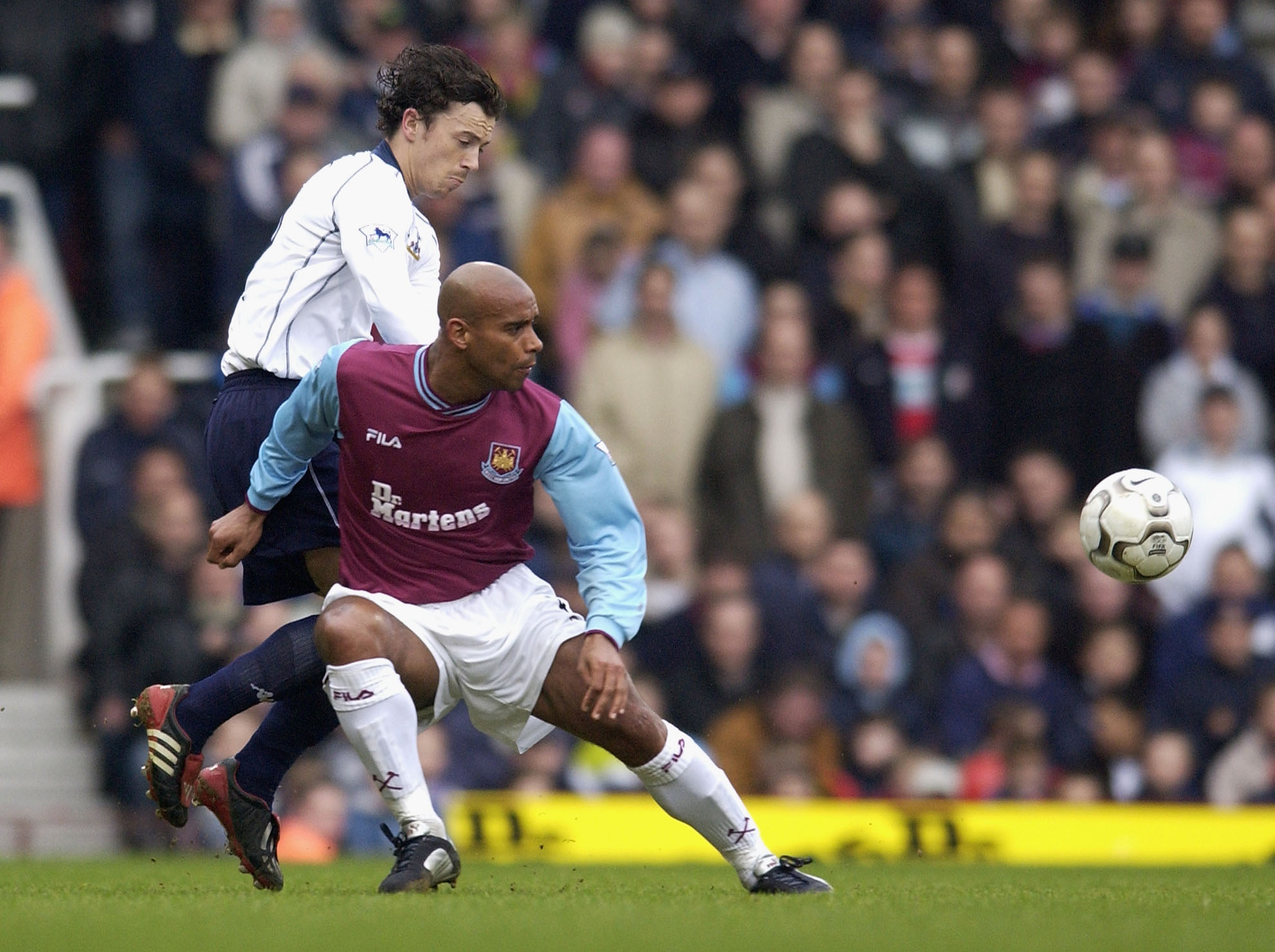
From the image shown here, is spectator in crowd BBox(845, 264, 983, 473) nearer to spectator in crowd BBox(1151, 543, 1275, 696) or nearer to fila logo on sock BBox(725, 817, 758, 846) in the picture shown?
spectator in crowd BBox(1151, 543, 1275, 696)

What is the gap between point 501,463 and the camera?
640 cm

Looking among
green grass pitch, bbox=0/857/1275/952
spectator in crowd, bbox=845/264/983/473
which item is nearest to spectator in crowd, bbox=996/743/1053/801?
spectator in crowd, bbox=845/264/983/473

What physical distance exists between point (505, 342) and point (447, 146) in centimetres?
83

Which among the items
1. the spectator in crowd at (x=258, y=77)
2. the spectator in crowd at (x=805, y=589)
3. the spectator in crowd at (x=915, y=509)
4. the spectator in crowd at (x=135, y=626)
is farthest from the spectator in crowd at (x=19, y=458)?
the spectator in crowd at (x=915, y=509)

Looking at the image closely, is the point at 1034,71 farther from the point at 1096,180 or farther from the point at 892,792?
the point at 892,792

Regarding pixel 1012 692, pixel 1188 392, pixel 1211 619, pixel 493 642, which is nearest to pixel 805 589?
pixel 1012 692

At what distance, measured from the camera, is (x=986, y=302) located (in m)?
12.4

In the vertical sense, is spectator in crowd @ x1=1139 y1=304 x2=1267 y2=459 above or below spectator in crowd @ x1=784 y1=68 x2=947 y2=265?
below

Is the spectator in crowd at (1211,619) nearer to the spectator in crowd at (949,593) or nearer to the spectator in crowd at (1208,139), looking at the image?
the spectator in crowd at (949,593)

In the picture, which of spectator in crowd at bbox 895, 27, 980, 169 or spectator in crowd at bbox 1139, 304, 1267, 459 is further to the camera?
spectator in crowd at bbox 895, 27, 980, 169

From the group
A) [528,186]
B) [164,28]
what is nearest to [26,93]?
[164,28]

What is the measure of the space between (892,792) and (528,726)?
456 centimetres

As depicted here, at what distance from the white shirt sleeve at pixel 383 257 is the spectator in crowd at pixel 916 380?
581cm

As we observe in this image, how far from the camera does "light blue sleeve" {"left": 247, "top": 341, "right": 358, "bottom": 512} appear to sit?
6.44 meters
